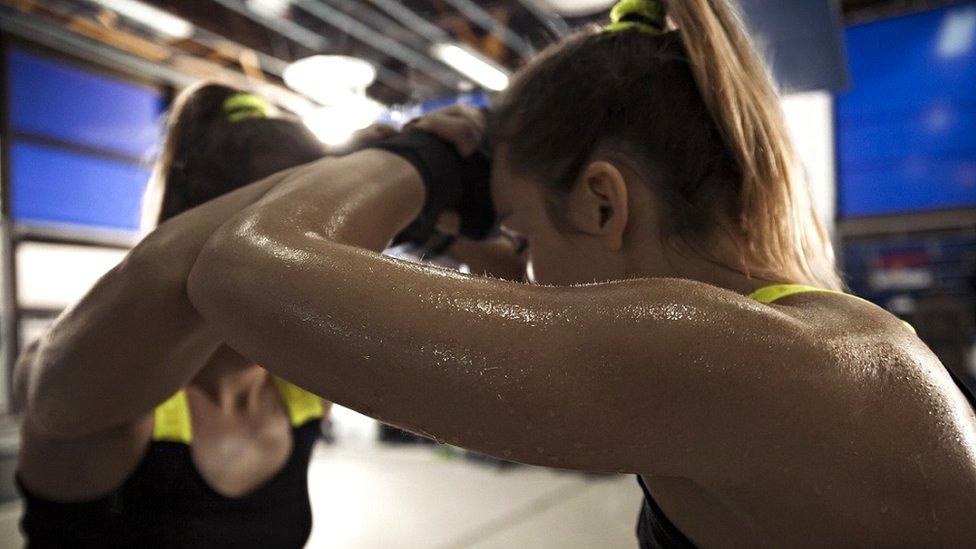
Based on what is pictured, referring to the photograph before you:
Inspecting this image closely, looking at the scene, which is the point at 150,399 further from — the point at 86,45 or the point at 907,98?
the point at 907,98

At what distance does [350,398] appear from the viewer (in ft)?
1.05

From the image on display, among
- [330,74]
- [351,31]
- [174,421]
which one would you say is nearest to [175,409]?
[174,421]

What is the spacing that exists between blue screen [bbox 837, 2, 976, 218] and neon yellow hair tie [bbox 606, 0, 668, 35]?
2.99m

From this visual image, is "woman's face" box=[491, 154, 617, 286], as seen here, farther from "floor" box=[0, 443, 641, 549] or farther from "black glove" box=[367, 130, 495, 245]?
"floor" box=[0, 443, 641, 549]

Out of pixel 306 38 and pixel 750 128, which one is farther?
pixel 306 38

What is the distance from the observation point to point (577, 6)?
0.74m

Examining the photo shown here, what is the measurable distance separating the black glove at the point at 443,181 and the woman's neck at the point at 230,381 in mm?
281

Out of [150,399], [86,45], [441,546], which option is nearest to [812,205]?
[150,399]

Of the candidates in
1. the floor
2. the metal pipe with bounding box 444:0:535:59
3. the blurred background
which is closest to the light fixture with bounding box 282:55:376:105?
the blurred background

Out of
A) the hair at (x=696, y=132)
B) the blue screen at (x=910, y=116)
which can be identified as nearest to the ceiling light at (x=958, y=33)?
the blue screen at (x=910, y=116)

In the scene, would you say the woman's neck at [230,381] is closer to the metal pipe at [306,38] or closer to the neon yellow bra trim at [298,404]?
the neon yellow bra trim at [298,404]

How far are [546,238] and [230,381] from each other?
453mm

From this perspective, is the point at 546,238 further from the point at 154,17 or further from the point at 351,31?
the point at 351,31

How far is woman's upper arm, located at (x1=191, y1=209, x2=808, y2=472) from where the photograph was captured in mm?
301
